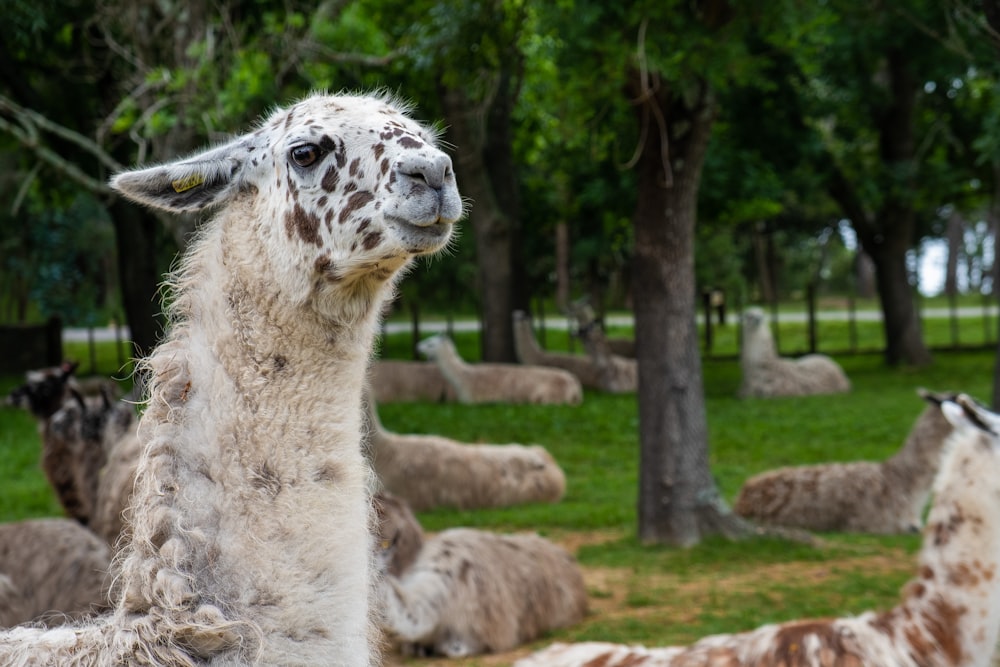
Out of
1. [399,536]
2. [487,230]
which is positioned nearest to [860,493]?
[399,536]

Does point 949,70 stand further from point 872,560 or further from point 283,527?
point 283,527

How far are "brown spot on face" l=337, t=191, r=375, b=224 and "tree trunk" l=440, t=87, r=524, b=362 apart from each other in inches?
483

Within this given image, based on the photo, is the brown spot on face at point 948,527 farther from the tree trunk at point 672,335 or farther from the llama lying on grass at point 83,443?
the llama lying on grass at point 83,443

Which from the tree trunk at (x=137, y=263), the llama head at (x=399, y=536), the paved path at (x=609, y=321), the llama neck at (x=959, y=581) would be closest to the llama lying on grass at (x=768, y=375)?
the tree trunk at (x=137, y=263)

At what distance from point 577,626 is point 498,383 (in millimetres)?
9798

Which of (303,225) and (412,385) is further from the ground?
(303,225)

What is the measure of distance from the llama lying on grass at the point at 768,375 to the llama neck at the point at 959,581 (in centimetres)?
1263

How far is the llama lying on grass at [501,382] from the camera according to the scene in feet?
54.9

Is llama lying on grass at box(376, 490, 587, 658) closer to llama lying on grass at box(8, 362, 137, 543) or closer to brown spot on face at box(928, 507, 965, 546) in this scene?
llama lying on grass at box(8, 362, 137, 543)

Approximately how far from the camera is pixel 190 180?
264 centimetres

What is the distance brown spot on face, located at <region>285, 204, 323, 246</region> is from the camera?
102 inches

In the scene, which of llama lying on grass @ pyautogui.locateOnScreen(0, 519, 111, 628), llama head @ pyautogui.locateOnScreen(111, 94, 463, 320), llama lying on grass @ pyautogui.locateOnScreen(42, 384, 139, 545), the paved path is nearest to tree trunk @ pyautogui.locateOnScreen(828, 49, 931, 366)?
the paved path

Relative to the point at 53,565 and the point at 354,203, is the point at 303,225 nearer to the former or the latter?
the point at 354,203

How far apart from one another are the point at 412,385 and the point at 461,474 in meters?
6.96
